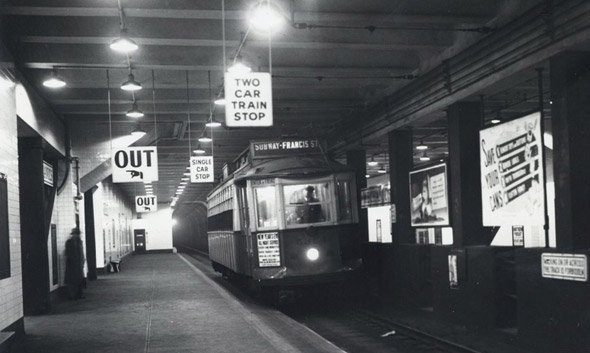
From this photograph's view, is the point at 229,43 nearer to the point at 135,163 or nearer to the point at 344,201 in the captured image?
the point at 344,201

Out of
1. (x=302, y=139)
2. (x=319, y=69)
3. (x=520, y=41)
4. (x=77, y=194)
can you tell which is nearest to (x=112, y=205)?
(x=77, y=194)

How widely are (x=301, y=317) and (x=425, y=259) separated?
10.2 feet

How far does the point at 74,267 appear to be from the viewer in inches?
671

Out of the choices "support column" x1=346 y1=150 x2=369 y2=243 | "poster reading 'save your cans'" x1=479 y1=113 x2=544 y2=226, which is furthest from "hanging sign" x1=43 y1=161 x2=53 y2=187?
"poster reading 'save your cans'" x1=479 y1=113 x2=544 y2=226

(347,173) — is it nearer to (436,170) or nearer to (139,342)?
(436,170)

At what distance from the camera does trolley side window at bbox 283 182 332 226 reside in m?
14.7

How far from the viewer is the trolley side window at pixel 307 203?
14688 millimetres

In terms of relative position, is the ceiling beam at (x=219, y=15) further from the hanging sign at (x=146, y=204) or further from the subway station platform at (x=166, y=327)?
the hanging sign at (x=146, y=204)

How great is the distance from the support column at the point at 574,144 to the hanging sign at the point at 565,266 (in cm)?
21

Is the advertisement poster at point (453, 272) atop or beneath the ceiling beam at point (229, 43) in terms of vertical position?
beneath

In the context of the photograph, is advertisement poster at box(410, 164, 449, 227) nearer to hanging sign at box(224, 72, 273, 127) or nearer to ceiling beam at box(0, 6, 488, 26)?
ceiling beam at box(0, 6, 488, 26)

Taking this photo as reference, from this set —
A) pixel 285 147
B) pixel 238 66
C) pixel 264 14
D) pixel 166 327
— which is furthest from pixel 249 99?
pixel 285 147

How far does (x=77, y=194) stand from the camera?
20.3 m

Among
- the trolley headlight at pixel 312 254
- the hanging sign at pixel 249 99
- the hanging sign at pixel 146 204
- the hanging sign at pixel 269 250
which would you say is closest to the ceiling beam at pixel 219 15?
the hanging sign at pixel 249 99
